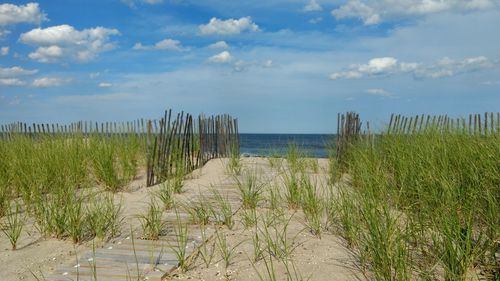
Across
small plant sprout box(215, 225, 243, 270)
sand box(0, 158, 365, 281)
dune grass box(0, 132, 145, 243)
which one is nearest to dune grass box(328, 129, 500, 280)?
sand box(0, 158, 365, 281)

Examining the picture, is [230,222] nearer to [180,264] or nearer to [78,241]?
[180,264]

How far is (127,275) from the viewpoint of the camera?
2.79 metres

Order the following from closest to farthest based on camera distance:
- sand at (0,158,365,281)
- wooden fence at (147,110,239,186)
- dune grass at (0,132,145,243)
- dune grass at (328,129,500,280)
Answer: dune grass at (328,129,500,280), sand at (0,158,365,281), dune grass at (0,132,145,243), wooden fence at (147,110,239,186)

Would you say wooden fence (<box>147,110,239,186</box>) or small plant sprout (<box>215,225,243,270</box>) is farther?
wooden fence (<box>147,110,239,186</box>)

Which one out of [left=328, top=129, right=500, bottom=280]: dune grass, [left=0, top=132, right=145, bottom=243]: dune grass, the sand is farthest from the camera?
[left=0, top=132, right=145, bottom=243]: dune grass

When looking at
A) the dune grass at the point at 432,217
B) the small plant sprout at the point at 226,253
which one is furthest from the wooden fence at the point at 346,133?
the small plant sprout at the point at 226,253

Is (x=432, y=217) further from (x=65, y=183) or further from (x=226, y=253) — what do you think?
(x=65, y=183)

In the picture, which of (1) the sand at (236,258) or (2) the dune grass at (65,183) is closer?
(1) the sand at (236,258)

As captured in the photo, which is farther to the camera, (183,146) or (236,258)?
(183,146)

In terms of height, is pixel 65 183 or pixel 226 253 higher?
pixel 65 183

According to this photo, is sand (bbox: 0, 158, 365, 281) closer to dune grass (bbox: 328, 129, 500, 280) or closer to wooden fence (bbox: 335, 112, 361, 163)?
dune grass (bbox: 328, 129, 500, 280)

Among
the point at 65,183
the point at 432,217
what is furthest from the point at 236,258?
the point at 65,183

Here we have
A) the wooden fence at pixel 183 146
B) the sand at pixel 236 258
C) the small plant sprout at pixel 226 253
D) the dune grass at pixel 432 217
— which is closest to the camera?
the dune grass at pixel 432 217

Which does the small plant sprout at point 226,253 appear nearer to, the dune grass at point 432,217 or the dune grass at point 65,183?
the dune grass at point 432,217
